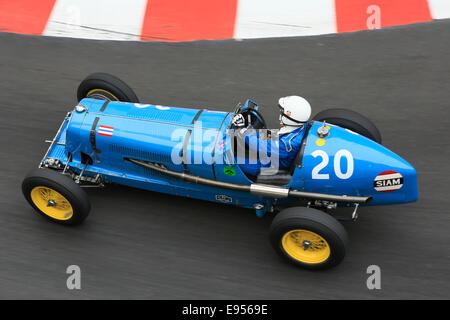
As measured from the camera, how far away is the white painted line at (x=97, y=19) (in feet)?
25.5

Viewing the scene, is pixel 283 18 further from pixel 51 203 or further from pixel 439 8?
pixel 51 203

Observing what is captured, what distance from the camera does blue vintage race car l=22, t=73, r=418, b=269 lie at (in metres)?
4.70

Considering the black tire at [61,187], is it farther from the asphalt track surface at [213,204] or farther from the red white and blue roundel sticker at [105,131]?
the red white and blue roundel sticker at [105,131]

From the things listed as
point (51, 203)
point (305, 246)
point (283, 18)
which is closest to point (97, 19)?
point (283, 18)

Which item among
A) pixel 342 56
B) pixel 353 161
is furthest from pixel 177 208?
pixel 342 56

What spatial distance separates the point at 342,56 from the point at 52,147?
13.3 feet

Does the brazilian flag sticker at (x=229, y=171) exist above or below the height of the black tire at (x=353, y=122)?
below

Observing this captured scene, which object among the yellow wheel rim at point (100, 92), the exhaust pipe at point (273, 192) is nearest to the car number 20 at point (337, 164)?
the exhaust pipe at point (273, 192)

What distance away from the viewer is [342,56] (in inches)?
→ 289

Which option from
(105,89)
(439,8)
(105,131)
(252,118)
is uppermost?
(439,8)

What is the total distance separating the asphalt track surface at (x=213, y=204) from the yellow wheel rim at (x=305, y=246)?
19 centimetres

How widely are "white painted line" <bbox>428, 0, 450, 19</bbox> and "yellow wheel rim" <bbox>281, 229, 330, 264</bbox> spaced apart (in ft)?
15.6

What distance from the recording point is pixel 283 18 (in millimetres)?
7984

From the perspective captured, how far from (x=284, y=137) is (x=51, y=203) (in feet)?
7.49
